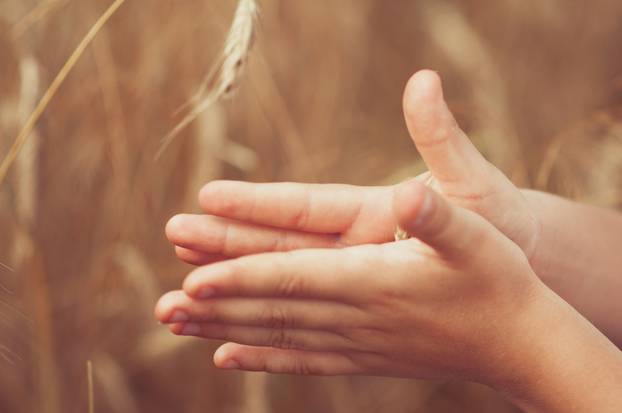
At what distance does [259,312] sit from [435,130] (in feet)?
0.56

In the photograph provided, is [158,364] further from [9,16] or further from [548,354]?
[548,354]

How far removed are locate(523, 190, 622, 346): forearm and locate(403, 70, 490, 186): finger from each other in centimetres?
18

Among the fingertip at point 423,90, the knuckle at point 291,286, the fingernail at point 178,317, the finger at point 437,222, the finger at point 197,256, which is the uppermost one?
the fingertip at point 423,90

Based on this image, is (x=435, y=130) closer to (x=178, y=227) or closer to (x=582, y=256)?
(x=178, y=227)

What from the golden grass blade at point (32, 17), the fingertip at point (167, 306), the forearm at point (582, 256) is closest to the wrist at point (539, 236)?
the forearm at point (582, 256)

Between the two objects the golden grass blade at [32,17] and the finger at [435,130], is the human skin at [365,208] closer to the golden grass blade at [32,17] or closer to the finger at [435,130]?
the finger at [435,130]

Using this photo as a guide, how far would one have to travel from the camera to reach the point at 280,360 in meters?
0.60

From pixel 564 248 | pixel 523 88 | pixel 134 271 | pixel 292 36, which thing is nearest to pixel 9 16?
pixel 134 271

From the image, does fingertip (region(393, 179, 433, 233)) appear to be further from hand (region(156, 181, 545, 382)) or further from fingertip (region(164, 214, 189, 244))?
fingertip (region(164, 214, 189, 244))

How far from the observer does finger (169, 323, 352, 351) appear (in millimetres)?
531

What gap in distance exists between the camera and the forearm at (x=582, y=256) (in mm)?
732

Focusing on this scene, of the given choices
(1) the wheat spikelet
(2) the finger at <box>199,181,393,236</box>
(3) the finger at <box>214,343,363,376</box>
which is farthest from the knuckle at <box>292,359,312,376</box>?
(1) the wheat spikelet

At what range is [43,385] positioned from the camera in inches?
32.4

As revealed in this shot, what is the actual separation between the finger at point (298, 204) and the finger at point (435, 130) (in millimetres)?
69
